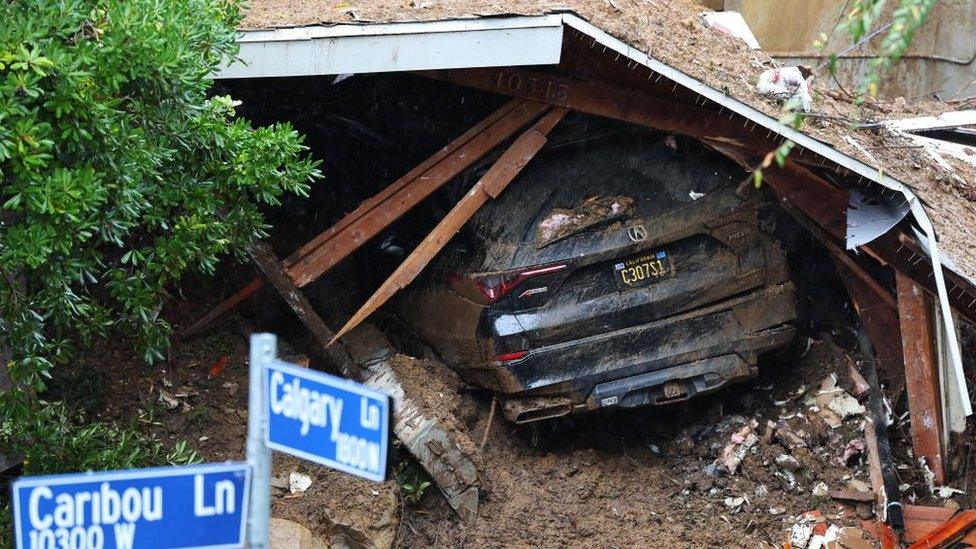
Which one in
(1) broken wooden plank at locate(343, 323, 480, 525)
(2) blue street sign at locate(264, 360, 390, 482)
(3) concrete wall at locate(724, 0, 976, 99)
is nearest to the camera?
(2) blue street sign at locate(264, 360, 390, 482)

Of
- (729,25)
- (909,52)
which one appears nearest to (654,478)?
(729,25)

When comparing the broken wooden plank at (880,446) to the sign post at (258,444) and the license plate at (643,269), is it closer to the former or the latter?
the license plate at (643,269)

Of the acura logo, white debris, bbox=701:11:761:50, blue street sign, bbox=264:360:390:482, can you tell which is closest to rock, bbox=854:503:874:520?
the acura logo

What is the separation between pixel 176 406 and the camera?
708 cm

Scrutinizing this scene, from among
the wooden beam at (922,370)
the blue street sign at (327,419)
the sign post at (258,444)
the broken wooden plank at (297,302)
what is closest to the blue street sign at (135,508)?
the sign post at (258,444)

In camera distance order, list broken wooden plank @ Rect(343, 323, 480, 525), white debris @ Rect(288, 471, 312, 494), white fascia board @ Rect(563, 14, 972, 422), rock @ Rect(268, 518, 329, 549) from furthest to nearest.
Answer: broken wooden plank @ Rect(343, 323, 480, 525)
white debris @ Rect(288, 471, 312, 494)
rock @ Rect(268, 518, 329, 549)
white fascia board @ Rect(563, 14, 972, 422)

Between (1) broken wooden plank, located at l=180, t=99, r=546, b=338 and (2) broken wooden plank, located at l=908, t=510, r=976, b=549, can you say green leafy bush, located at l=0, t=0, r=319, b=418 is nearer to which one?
(1) broken wooden plank, located at l=180, t=99, r=546, b=338

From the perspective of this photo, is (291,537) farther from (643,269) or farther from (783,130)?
(783,130)

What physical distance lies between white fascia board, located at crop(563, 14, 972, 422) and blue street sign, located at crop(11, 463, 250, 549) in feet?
12.7

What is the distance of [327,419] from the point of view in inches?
115

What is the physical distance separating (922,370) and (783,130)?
1783 millimetres

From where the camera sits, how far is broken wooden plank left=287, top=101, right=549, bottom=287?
7148 millimetres

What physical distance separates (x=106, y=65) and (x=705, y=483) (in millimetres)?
4523

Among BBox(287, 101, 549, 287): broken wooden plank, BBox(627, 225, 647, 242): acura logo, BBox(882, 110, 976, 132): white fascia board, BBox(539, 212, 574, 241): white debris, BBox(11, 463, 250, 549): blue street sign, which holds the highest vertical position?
BBox(882, 110, 976, 132): white fascia board
